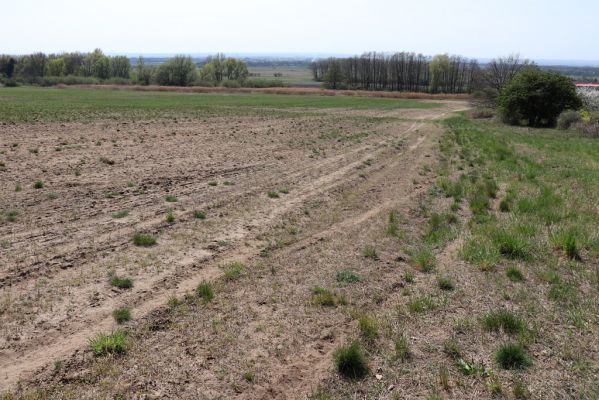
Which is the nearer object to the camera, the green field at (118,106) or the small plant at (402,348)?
the small plant at (402,348)

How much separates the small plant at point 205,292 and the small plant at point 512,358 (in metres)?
3.90

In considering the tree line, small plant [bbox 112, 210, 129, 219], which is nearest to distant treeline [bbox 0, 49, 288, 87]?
the tree line

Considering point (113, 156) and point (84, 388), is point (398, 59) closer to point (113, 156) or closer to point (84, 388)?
point (113, 156)

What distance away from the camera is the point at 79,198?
11617 mm

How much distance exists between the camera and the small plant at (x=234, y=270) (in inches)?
301

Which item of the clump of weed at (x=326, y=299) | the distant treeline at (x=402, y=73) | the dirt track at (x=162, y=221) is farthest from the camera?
the distant treeline at (x=402, y=73)

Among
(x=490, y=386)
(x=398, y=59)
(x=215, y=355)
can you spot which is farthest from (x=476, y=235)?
(x=398, y=59)

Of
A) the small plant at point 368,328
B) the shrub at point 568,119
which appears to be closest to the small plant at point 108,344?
the small plant at point 368,328

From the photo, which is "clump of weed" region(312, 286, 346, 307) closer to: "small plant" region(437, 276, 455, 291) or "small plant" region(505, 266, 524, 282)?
"small plant" region(437, 276, 455, 291)

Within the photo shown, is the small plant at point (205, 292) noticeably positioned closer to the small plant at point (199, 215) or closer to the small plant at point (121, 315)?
the small plant at point (121, 315)

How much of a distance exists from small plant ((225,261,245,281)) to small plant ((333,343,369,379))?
2672mm

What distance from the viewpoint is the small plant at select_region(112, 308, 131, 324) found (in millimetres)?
6129

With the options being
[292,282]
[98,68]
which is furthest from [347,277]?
[98,68]

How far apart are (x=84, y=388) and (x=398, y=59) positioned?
13277 centimetres
